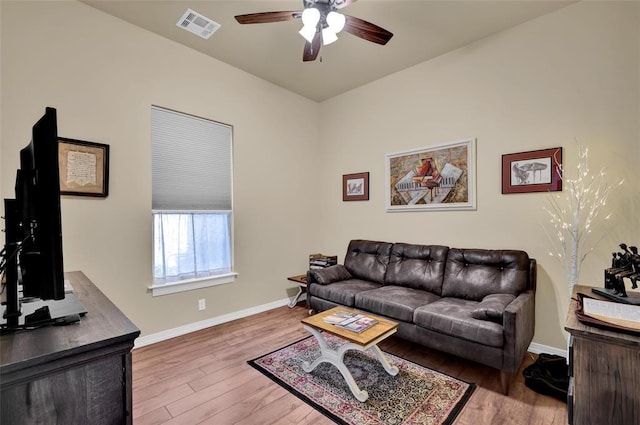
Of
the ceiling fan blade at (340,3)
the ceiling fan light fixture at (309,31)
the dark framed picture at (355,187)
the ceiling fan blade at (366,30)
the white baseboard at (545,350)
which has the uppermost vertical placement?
the ceiling fan blade at (340,3)

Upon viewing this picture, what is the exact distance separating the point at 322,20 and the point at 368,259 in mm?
2621

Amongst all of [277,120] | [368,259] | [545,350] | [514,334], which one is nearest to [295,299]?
[368,259]

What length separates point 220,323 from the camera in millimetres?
3436

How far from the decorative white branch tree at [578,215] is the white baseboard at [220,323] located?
700mm

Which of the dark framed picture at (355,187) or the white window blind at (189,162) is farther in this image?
the dark framed picture at (355,187)

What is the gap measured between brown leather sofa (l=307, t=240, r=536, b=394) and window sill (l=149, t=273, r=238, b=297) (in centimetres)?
102

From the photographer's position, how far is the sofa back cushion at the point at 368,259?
3.58m

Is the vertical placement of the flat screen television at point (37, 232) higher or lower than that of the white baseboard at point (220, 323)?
higher

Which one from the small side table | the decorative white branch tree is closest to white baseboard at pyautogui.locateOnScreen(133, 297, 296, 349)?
the small side table

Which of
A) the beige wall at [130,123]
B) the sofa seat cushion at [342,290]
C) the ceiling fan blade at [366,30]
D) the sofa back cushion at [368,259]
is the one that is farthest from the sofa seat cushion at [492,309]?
the beige wall at [130,123]

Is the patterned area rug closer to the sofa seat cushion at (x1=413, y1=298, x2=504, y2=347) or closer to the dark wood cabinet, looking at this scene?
the sofa seat cushion at (x1=413, y1=298, x2=504, y2=347)

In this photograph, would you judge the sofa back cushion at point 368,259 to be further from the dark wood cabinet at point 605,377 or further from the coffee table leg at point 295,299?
the dark wood cabinet at point 605,377

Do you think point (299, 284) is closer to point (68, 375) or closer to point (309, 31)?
point (309, 31)

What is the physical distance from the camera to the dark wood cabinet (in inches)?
48.1
